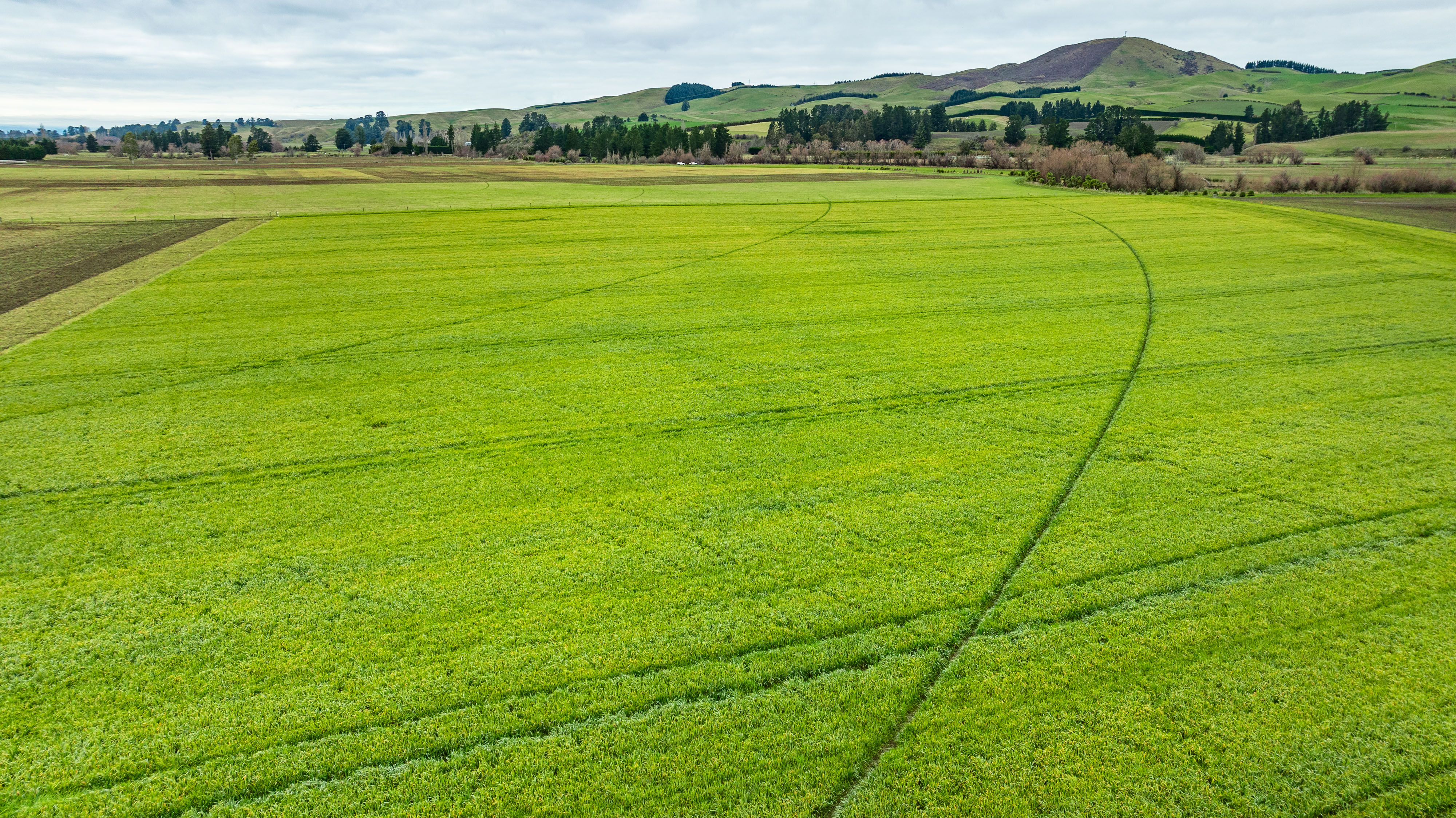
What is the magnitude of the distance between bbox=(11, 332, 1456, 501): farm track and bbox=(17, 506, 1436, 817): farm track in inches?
246

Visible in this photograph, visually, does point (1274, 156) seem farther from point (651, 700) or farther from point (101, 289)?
point (651, 700)

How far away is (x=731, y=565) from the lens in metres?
9.66

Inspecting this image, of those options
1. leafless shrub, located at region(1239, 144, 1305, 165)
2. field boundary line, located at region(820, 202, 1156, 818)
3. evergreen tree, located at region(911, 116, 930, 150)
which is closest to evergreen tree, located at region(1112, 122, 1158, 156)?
leafless shrub, located at region(1239, 144, 1305, 165)

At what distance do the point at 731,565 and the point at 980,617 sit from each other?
3043 millimetres

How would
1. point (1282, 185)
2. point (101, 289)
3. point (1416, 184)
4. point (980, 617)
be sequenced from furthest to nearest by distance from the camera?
1. point (1282, 185)
2. point (1416, 184)
3. point (101, 289)
4. point (980, 617)

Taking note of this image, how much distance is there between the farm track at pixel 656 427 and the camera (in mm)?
11945

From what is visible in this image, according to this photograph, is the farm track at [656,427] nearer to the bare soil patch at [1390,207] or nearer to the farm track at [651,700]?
the farm track at [651,700]

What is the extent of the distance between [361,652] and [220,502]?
5037mm

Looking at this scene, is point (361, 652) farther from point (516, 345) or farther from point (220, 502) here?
point (516, 345)

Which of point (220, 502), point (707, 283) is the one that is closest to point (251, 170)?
point (707, 283)

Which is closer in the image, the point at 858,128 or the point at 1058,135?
the point at 1058,135

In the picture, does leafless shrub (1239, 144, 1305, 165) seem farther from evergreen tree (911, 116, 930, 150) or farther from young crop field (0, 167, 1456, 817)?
young crop field (0, 167, 1456, 817)

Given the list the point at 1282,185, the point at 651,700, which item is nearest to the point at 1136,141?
the point at 1282,185

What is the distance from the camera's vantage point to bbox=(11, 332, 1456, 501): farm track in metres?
11.9
